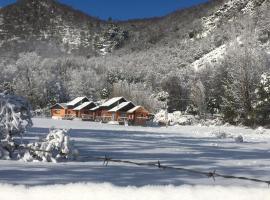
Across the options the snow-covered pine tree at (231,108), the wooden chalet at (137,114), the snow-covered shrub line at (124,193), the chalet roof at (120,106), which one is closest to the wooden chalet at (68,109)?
the chalet roof at (120,106)

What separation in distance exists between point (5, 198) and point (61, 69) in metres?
159

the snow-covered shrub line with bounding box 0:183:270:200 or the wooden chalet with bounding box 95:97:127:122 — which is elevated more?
the wooden chalet with bounding box 95:97:127:122

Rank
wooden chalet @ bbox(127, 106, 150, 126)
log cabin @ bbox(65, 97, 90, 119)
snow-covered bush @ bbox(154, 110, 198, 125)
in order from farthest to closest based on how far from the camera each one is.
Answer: log cabin @ bbox(65, 97, 90, 119), wooden chalet @ bbox(127, 106, 150, 126), snow-covered bush @ bbox(154, 110, 198, 125)

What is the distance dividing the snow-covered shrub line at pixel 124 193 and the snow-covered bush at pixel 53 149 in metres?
7.21

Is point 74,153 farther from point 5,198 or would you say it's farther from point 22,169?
point 5,198

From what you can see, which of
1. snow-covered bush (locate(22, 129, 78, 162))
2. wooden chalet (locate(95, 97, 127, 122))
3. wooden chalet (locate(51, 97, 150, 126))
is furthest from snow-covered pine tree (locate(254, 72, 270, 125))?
snow-covered bush (locate(22, 129, 78, 162))

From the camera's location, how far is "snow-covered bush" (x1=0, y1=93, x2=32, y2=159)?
1268cm

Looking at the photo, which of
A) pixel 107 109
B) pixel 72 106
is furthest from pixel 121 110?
pixel 72 106

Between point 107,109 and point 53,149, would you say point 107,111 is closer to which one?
point 107,109

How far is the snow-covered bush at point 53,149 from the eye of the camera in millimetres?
12219

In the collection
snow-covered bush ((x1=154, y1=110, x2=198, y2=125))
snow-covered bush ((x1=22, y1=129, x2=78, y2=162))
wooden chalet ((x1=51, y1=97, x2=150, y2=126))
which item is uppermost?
wooden chalet ((x1=51, y1=97, x2=150, y2=126))

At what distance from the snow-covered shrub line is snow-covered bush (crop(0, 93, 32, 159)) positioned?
7.97 metres

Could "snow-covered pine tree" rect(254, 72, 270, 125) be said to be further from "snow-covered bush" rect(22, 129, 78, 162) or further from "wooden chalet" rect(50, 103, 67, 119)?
"wooden chalet" rect(50, 103, 67, 119)

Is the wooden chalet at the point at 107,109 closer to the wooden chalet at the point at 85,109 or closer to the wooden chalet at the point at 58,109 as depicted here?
the wooden chalet at the point at 85,109
